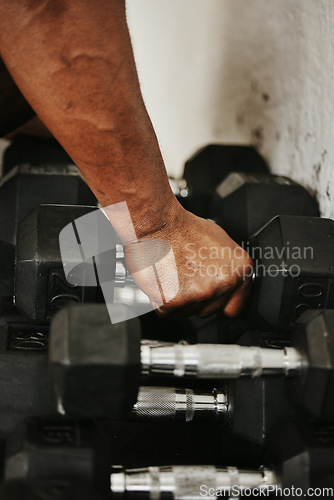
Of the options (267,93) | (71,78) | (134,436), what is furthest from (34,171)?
(267,93)

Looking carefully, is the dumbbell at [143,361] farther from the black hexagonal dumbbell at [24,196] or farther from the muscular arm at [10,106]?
the muscular arm at [10,106]

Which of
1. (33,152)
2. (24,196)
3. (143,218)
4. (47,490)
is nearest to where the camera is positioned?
(47,490)

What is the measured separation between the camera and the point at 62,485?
1.82 feet

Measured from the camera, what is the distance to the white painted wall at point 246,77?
1.10 meters

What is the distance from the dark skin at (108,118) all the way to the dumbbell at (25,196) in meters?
0.26

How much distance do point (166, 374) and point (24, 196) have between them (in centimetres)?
54

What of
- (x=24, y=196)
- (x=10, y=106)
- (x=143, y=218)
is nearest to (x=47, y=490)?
(x=143, y=218)

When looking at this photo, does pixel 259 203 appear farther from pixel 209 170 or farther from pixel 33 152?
pixel 33 152

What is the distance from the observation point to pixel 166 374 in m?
0.66

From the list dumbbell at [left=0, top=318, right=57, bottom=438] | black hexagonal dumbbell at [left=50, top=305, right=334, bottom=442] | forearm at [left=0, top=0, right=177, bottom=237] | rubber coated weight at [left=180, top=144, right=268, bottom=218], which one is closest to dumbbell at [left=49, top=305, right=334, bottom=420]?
black hexagonal dumbbell at [left=50, top=305, right=334, bottom=442]

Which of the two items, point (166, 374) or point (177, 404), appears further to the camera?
point (177, 404)

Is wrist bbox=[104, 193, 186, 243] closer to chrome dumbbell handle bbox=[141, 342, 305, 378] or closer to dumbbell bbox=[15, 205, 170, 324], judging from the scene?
dumbbell bbox=[15, 205, 170, 324]

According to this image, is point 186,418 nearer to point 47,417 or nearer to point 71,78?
point 47,417

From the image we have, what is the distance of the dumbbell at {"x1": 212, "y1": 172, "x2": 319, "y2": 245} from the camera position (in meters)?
1.06
